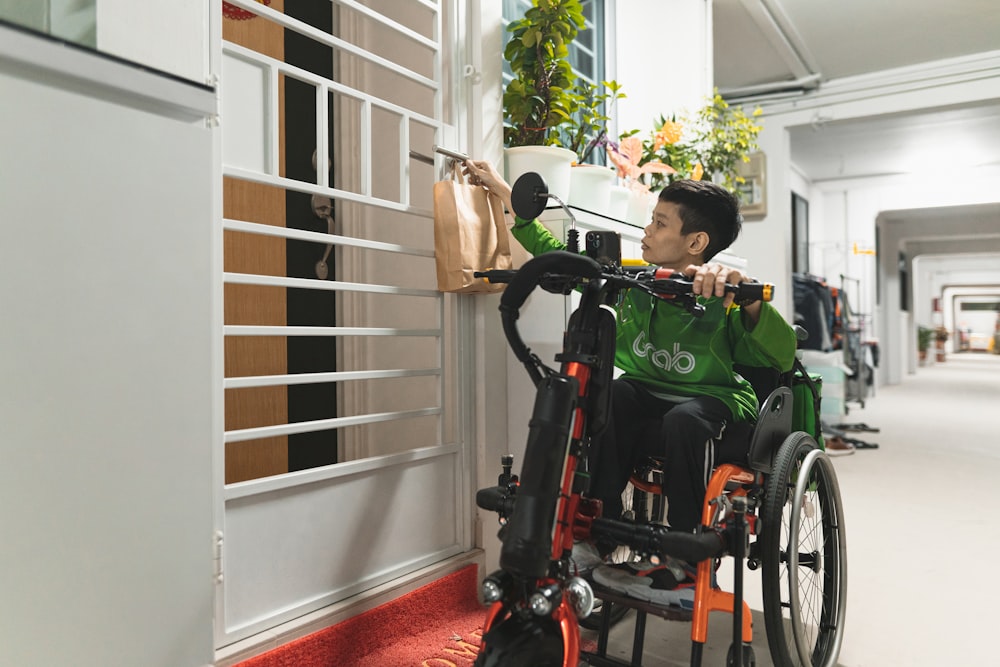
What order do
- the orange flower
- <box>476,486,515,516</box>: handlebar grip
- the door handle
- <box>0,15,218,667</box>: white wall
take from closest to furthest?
<box>0,15,218,667</box>: white wall
<box>476,486,515,516</box>: handlebar grip
the door handle
the orange flower

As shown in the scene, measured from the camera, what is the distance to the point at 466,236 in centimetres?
169

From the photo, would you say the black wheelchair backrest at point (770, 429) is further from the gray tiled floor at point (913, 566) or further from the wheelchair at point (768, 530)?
the gray tiled floor at point (913, 566)

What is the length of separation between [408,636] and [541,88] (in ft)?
5.03

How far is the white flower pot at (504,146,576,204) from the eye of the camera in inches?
77.9

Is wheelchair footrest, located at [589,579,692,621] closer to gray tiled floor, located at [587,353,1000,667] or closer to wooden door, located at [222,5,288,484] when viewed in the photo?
gray tiled floor, located at [587,353,1000,667]

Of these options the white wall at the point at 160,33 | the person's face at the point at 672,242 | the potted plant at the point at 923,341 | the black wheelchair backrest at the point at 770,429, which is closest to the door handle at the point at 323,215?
the white wall at the point at 160,33

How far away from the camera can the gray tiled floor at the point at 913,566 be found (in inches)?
70.3

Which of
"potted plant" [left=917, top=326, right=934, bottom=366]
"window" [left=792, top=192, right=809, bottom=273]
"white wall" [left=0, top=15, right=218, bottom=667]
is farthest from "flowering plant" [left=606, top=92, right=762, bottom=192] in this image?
"potted plant" [left=917, top=326, right=934, bottom=366]

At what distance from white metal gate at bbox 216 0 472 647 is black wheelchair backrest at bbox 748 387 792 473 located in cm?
81

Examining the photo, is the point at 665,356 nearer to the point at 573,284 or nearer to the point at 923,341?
the point at 573,284

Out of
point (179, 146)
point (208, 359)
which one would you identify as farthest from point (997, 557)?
point (179, 146)

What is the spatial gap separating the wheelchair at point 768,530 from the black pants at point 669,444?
0.04 m

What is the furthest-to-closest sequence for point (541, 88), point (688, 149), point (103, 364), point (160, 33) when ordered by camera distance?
point (688, 149) → point (541, 88) → point (160, 33) → point (103, 364)

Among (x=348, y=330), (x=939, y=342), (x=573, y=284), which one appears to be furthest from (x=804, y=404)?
(x=939, y=342)
